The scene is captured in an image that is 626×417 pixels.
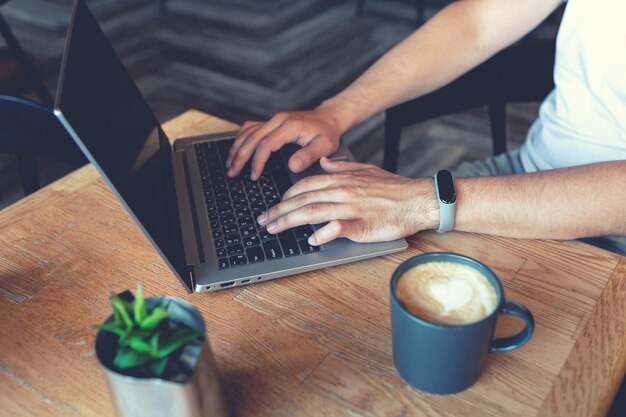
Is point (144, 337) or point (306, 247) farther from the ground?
point (144, 337)

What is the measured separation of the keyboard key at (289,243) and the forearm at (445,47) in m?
0.42

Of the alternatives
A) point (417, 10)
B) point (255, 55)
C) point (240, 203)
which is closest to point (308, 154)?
point (240, 203)

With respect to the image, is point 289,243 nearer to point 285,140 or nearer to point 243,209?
point 243,209

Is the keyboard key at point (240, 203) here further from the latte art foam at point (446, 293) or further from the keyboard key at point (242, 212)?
the latte art foam at point (446, 293)

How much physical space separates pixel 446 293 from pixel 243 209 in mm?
380

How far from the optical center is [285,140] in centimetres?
101

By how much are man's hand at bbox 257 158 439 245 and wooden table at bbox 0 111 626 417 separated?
4cm

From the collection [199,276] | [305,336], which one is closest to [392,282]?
[305,336]

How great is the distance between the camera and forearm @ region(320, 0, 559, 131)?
3.84 feet

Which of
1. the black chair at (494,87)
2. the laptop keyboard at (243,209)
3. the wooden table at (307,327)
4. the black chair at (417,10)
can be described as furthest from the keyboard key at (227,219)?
the black chair at (417,10)

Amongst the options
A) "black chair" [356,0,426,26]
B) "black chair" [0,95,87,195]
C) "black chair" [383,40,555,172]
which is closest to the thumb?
"black chair" [383,40,555,172]

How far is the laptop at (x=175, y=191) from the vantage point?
0.67 meters

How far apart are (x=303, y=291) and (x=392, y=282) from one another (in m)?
0.19

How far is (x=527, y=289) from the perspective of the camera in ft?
2.41
